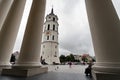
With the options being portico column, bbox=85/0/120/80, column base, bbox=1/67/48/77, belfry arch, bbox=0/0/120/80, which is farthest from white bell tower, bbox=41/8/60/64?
portico column, bbox=85/0/120/80

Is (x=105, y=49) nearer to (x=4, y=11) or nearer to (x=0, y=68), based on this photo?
(x=0, y=68)

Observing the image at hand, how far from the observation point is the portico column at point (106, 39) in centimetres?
492

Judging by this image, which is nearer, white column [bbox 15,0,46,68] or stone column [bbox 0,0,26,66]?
white column [bbox 15,0,46,68]

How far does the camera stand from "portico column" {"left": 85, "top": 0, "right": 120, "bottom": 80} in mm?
4918

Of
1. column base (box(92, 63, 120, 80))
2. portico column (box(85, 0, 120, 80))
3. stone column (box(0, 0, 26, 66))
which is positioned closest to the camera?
column base (box(92, 63, 120, 80))

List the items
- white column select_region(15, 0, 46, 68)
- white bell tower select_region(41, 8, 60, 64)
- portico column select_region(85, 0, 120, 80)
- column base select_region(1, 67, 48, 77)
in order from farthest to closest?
1. white bell tower select_region(41, 8, 60, 64)
2. white column select_region(15, 0, 46, 68)
3. column base select_region(1, 67, 48, 77)
4. portico column select_region(85, 0, 120, 80)

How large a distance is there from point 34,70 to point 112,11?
26.1 feet

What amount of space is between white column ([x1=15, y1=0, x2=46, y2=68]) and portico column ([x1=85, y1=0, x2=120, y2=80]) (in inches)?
227

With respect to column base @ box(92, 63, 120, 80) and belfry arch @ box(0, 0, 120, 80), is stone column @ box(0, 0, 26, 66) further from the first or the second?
column base @ box(92, 63, 120, 80)

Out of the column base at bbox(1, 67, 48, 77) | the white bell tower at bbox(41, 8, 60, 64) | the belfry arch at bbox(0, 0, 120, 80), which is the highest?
the white bell tower at bbox(41, 8, 60, 64)

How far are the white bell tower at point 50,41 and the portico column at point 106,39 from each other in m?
87.4

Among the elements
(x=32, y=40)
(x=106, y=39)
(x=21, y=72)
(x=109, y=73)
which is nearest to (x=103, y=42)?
(x=106, y=39)

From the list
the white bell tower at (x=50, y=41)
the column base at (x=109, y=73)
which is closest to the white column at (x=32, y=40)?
the column base at (x=109, y=73)

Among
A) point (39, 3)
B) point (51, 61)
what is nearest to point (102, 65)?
point (39, 3)
